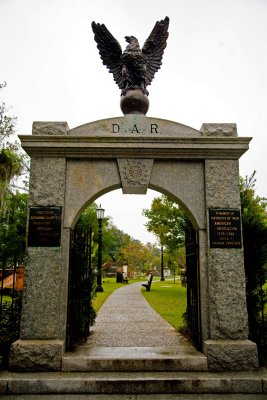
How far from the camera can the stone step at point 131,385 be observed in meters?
4.12

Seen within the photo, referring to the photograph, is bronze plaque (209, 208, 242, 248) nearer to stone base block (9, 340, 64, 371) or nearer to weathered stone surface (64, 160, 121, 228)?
weathered stone surface (64, 160, 121, 228)

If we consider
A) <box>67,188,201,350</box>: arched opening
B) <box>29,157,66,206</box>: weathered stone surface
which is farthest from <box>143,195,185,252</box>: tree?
<box>29,157,66,206</box>: weathered stone surface

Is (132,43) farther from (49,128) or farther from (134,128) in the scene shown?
(49,128)

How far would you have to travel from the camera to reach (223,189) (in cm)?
519

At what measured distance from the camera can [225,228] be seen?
5066mm

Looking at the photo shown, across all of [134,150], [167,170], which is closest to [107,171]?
[134,150]

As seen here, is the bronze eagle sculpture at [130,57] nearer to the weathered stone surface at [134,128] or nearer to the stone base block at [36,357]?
the weathered stone surface at [134,128]

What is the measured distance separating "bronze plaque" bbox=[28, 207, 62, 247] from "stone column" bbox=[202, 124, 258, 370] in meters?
2.43

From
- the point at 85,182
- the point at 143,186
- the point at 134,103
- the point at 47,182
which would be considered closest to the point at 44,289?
the point at 47,182

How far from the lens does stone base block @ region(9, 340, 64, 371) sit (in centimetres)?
451

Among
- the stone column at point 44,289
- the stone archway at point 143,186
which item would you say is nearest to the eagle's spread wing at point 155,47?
the stone archway at point 143,186

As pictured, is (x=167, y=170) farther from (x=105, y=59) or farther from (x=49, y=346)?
(x=49, y=346)

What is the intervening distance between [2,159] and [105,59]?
44.8 feet

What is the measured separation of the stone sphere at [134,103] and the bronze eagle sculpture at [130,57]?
0.19 meters
